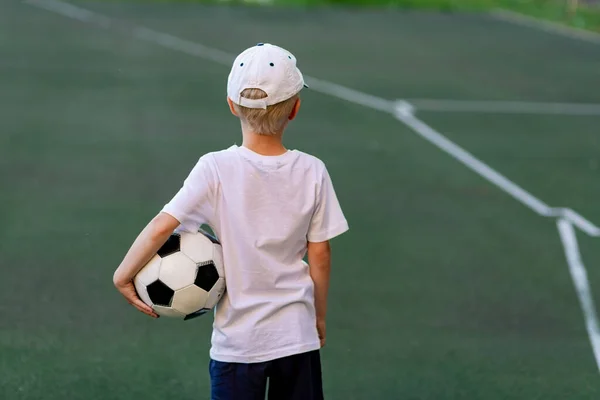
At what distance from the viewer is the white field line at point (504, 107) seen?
12398 millimetres

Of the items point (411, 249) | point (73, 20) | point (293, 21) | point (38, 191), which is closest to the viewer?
point (411, 249)

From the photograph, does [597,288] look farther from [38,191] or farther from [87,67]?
[87,67]

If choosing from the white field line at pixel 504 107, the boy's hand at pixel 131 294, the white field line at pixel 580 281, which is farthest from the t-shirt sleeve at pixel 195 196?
the white field line at pixel 504 107

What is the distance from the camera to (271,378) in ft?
12.1

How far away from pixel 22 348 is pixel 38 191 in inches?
121

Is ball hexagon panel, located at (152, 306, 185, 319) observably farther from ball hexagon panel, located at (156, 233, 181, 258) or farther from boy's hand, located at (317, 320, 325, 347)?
boy's hand, located at (317, 320, 325, 347)

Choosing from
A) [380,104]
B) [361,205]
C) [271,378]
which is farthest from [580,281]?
[380,104]

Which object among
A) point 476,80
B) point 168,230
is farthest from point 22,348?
point 476,80

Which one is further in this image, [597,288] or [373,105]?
[373,105]

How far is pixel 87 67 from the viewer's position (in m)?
13.9

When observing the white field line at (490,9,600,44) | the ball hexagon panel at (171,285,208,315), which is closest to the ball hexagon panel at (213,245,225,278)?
the ball hexagon panel at (171,285,208,315)

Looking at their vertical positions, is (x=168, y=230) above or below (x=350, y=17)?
below

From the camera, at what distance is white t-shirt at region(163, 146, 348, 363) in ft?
11.6

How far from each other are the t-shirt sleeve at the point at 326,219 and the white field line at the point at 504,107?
344 inches
